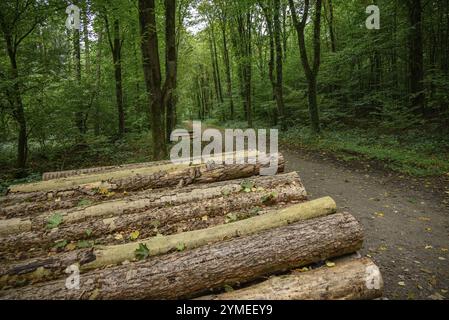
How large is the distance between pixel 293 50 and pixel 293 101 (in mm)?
5056

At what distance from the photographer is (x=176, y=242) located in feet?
10.9

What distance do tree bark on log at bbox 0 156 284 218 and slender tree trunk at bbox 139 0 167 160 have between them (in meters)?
2.69

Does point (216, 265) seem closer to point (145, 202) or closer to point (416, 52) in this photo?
point (145, 202)

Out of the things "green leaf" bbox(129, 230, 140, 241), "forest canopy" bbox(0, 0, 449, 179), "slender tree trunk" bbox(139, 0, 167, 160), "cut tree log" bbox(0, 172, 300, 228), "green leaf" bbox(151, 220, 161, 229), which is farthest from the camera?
"forest canopy" bbox(0, 0, 449, 179)

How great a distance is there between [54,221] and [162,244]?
1.73 m

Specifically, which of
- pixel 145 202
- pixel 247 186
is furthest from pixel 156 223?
pixel 247 186

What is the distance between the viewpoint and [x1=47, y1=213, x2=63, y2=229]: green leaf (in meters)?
3.72

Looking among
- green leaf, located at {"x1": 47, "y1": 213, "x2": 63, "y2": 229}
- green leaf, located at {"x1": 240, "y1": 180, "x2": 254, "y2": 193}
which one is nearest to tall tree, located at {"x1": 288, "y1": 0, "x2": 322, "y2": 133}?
green leaf, located at {"x1": 240, "y1": 180, "x2": 254, "y2": 193}

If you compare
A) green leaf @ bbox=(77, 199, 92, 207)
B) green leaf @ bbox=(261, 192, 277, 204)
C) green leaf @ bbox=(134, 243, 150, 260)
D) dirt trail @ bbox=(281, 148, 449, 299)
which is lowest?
dirt trail @ bbox=(281, 148, 449, 299)

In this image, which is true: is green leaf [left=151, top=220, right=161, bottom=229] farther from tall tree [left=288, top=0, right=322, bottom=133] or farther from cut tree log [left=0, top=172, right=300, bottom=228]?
tall tree [left=288, top=0, right=322, bottom=133]

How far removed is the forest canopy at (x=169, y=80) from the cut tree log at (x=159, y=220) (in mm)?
4017

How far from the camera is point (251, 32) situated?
18.9m

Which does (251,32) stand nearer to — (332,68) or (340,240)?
(332,68)

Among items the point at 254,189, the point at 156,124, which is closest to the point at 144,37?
the point at 156,124
